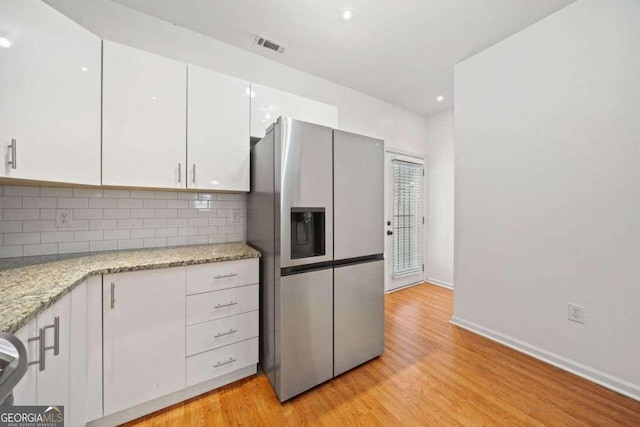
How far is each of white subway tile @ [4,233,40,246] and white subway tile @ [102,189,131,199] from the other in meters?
0.45

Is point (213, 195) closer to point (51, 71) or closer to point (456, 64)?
point (51, 71)

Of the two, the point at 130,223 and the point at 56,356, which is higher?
the point at 130,223

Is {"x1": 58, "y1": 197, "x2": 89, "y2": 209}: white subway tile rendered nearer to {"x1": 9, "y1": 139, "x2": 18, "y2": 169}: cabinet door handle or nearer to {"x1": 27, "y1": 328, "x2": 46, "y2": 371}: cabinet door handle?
{"x1": 9, "y1": 139, "x2": 18, "y2": 169}: cabinet door handle

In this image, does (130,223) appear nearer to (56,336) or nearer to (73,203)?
(73,203)

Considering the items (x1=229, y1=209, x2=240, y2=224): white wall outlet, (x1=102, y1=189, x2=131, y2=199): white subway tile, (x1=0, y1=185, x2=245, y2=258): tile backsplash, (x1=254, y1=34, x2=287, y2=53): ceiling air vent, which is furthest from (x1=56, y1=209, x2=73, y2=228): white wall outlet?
(x1=254, y1=34, x2=287, y2=53): ceiling air vent

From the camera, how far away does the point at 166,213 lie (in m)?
2.04

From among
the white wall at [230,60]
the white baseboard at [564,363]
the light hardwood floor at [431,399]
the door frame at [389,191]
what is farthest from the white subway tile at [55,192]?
the white baseboard at [564,363]

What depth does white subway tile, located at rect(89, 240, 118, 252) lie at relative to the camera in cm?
179

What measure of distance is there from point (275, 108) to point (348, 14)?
92 centimetres

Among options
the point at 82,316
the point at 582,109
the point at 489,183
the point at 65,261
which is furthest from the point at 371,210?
the point at 65,261

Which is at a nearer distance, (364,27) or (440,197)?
(364,27)

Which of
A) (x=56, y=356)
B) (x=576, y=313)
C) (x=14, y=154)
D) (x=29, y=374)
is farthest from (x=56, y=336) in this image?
(x=576, y=313)

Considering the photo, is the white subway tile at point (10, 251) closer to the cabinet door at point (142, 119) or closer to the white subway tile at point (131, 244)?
the white subway tile at point (131, 244)

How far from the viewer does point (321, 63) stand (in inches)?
103
